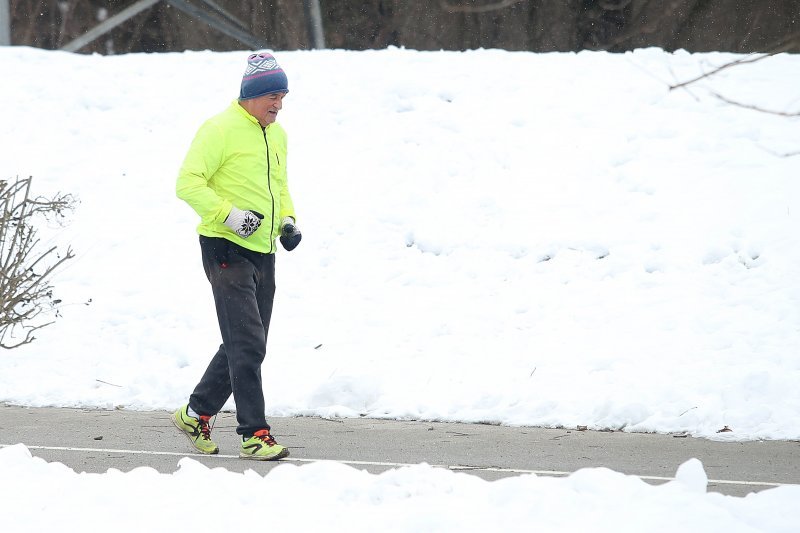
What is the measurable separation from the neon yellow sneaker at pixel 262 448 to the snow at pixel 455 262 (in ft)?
4.02

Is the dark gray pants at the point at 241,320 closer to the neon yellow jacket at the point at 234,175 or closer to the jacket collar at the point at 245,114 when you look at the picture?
the neon yellow jacket at the point at 234,175

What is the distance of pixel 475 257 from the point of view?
39.5 feet

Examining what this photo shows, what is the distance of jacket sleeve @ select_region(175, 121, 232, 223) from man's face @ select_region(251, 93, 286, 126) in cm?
27

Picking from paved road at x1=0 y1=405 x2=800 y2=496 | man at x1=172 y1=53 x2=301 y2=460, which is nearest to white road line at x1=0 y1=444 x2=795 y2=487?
paved road at x1=0 y1=405 x2=800 y2=496

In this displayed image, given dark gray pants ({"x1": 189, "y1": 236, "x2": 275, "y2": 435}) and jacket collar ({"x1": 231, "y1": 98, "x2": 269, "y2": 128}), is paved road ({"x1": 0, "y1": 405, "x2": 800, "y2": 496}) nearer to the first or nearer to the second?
dark gray pants ({"x1": 189, "y1": 236, "x2": 275, "y2": 435})

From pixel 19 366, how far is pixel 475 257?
455cm

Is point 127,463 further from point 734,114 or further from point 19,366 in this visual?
point 734,114

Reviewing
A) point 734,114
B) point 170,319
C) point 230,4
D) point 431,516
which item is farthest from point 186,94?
point 230,4

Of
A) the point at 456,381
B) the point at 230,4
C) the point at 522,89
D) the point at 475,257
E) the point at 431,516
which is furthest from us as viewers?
the point at 230,4

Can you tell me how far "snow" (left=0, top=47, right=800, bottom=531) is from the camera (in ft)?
17.6

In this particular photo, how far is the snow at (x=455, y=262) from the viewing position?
5.37 m

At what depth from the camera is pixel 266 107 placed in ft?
22.2

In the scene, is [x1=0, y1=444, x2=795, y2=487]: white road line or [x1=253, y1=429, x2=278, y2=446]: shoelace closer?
[x1=0, y1=444, x2=795, y2=487]: white road line

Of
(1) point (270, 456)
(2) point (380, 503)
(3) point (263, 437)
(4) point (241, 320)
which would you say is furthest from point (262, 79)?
(2) point (380, 503)
